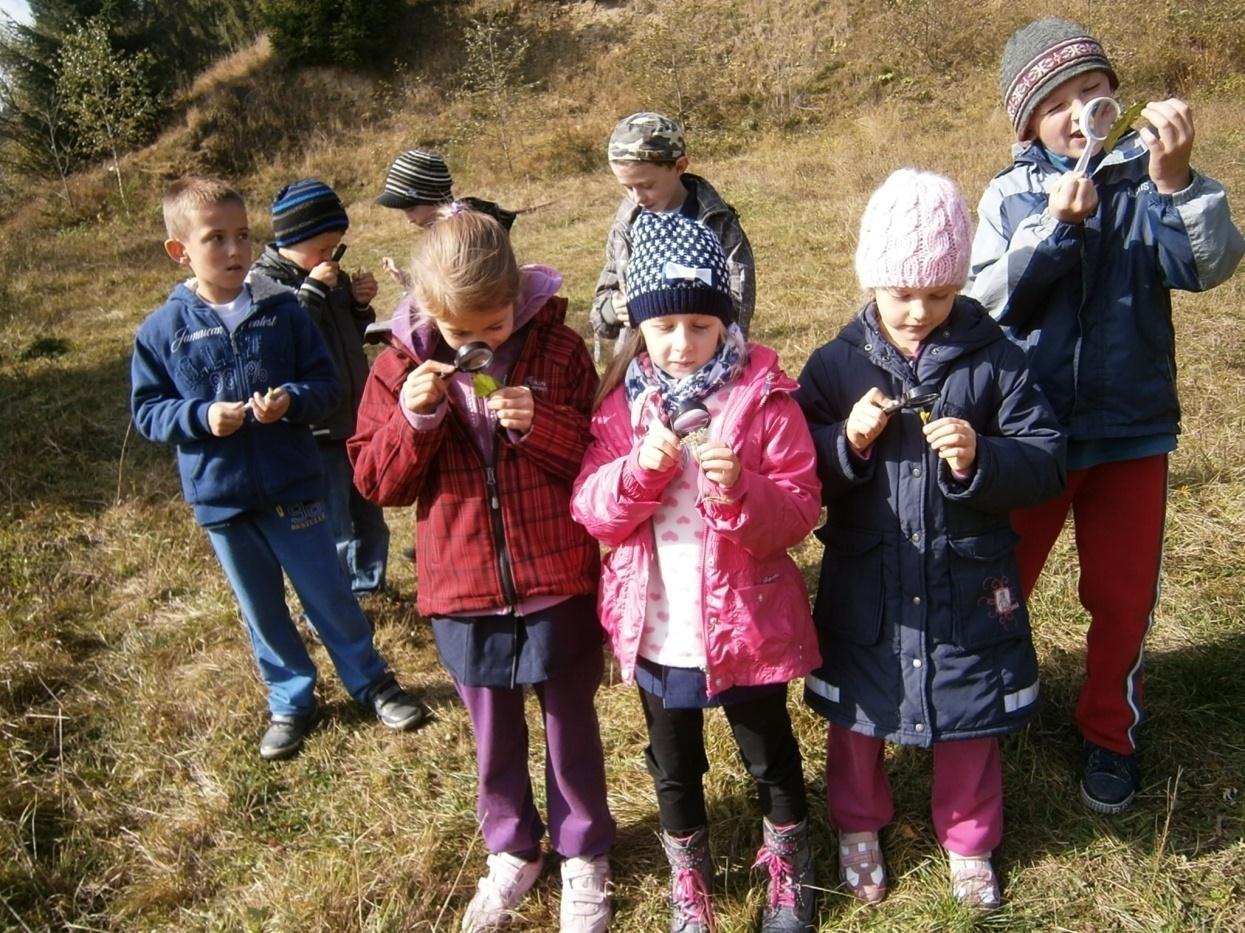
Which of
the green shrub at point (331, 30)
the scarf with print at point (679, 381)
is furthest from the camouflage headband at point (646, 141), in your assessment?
the green shrub at point (331, 30)

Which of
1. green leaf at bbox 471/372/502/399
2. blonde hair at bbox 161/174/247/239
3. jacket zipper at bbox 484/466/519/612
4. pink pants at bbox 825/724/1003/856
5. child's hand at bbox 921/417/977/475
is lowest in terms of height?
pink pants at bbox 825/724/1003/856

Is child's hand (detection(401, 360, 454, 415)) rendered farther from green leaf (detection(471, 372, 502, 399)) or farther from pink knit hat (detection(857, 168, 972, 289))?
pink knit hat (detection(857, 168, 972, 289))

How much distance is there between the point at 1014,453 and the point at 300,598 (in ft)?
7.60

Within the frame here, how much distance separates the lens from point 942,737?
6.89 feet

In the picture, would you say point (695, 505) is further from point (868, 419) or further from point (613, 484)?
point (868, 419)

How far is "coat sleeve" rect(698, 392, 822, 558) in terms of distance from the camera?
191 centimetres

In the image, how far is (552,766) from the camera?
2.40m

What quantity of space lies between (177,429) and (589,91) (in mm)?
23142

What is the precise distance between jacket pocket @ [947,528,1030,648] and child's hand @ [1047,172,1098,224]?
718mm

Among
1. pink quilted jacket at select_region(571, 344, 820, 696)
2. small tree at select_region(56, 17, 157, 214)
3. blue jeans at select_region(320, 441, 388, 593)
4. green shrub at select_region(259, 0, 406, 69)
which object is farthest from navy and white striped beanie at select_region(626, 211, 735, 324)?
green shrub at select_region(259, 0, 406, 69)

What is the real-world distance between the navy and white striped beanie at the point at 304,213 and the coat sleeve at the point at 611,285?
1.06 m

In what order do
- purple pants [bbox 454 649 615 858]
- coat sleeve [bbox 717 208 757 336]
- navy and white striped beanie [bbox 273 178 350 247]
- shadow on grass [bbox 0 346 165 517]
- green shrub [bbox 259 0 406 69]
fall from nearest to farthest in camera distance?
purple pants [bbox 454 649 615 858]
coat sleeve [bbox 717 208 757 336]
navy and white striped beanie [bbox 273 178 350 247]
shadow on grass [bbox 0 346 165 517]
green shrub [bbox 259 0 406 69]

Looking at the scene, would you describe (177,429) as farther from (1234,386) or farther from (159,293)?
(159,293)

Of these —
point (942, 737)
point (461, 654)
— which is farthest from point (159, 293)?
point (942, 737)
